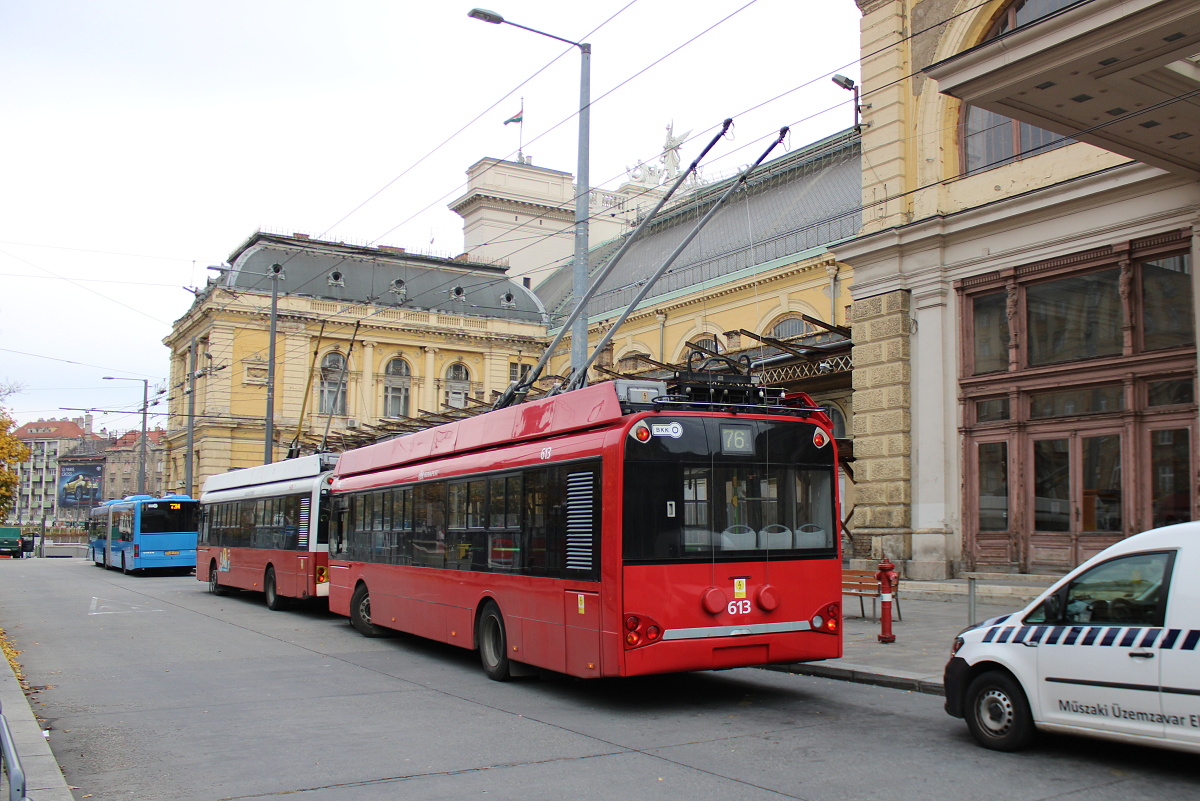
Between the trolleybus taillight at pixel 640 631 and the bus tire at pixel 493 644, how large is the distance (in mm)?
2656

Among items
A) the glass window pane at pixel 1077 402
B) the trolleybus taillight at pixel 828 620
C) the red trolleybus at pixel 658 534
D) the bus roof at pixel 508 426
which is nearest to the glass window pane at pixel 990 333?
the glass window pane at pixel 1077 402

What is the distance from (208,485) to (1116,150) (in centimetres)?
2356

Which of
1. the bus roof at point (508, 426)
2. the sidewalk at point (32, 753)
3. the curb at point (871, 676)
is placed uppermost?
the bus roof at point (508, 426)

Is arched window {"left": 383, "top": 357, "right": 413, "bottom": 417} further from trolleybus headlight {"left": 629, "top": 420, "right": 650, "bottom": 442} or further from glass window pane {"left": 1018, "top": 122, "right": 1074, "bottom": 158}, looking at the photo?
trolleybus headlight {"left": 629, "top": 420, "right": 650, "bottom": 442}

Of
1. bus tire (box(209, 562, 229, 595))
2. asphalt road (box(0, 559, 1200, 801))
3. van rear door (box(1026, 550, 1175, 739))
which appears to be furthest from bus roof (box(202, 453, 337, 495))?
van rear door (box(1026, 550, 1175, 739))

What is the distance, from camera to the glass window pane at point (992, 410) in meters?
18.5

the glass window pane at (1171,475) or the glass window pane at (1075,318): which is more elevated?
the glass window pane at (1075,318)

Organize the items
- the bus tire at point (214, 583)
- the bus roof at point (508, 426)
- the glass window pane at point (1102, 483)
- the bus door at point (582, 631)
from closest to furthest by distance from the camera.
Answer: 1. the bus door at point (582, 631)
2. the bus roof at point (508, 426)
3. the glass window pane at point (1102, 483)
4. the bus tire at point (214, 583)

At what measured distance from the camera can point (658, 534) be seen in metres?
9.95

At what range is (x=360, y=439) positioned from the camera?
2764cm

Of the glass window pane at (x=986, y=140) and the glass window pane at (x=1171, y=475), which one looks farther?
the glass window pane at (x=986, y=140)

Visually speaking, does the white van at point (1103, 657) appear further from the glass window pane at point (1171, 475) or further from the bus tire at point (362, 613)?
the bus tire at point (362, 613)

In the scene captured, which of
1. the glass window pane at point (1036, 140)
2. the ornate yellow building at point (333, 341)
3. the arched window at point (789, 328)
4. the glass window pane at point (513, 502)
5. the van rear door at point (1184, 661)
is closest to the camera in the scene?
the van rear door at point (1184, 661)

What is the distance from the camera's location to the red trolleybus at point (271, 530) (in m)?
20.6
